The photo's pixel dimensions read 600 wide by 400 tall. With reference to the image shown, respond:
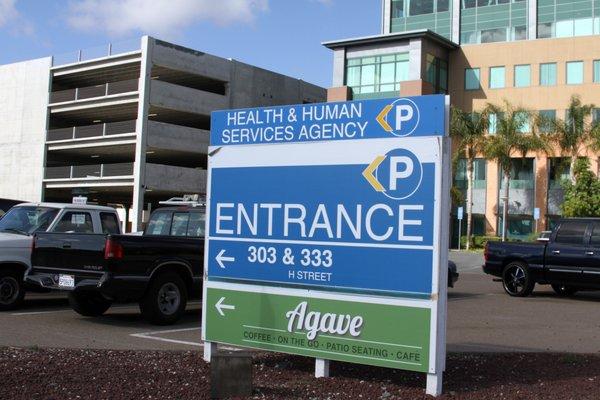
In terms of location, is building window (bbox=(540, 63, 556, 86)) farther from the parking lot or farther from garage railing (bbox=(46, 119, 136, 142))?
the parking lot

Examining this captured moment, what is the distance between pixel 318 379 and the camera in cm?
680

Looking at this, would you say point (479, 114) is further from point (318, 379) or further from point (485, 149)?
point (318, 379)

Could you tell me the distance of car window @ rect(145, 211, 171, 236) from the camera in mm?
13203

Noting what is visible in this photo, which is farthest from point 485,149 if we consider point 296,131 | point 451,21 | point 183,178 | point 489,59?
point 296,131

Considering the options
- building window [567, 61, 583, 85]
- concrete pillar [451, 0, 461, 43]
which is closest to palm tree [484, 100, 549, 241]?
building window [567, 61, 583, 85]

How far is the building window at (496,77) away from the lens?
56719mm

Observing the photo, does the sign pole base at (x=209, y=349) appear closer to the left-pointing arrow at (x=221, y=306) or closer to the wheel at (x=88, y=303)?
the left-pointing arrow at (x=221, y=306)

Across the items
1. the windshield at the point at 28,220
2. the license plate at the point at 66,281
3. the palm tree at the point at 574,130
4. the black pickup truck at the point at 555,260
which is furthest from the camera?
the palm tree at the point at 574,130

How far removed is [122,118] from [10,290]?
48853 mm

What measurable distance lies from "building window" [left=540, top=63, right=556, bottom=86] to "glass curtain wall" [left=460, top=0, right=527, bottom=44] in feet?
18.5

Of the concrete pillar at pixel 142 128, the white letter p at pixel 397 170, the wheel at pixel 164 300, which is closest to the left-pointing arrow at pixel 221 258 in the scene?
the white letter p at pixel 397 170

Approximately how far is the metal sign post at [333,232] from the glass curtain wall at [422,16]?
2333 inches

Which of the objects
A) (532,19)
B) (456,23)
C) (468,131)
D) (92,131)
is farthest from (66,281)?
(456,23)

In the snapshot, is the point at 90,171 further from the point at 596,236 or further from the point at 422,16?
the point at 596,236
